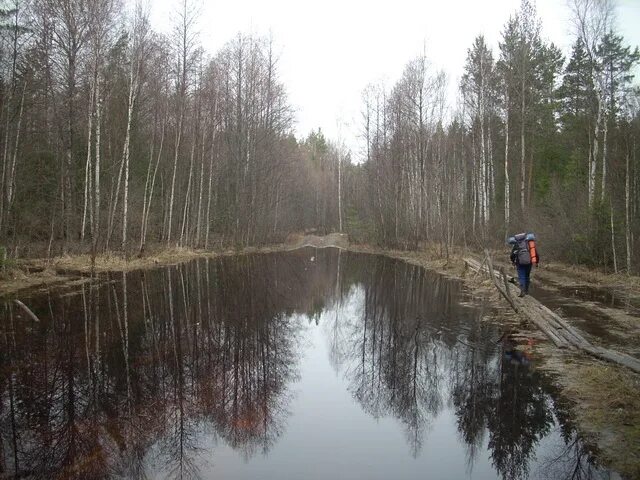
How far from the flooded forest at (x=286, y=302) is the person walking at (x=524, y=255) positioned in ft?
2.10

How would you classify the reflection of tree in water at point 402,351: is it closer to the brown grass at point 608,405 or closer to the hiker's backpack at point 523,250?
the brown grass at point 608,405

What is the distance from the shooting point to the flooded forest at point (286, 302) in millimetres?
5016

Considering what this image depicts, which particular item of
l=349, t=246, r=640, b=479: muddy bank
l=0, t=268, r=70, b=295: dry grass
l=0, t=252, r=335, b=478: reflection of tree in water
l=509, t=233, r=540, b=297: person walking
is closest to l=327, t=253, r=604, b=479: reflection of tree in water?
l=349, t=246, r=640, b=479: muddy bank

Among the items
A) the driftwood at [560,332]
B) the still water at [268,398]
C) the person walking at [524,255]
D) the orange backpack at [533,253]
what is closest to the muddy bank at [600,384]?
the driftwood at [560,332]

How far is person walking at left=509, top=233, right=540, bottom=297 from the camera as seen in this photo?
38.5 feet

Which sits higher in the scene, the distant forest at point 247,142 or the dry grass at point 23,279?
the distant forest at point 247,142

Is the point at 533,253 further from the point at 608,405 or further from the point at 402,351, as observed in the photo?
the point at 608,405

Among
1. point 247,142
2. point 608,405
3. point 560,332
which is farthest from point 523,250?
point 247,142

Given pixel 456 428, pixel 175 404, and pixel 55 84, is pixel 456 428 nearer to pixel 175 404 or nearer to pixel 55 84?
pixel 175 404

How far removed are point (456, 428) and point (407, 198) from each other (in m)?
29.0

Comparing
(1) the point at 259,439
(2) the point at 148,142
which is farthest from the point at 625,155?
(2) the point at 148,142

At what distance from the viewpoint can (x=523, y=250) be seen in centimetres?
1200

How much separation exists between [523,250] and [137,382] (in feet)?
32.9

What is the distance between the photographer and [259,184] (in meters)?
34.3
